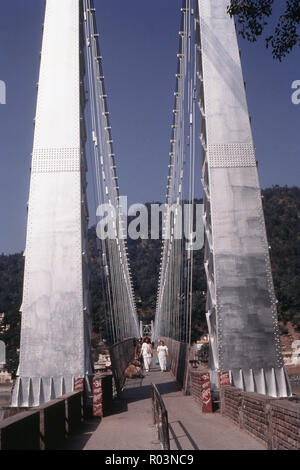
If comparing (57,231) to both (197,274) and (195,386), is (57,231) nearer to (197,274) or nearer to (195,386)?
(195,386)

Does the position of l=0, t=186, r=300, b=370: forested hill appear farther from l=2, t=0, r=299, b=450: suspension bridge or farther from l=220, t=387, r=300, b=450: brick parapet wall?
l=220, t=387, r=300, b=450: brick parapet wall

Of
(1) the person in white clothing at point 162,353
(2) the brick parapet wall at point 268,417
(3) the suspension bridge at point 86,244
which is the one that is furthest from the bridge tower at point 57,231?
(1) the person in white clothing at point 162,353

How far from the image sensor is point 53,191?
13586 mm

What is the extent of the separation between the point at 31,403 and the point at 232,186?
6.40 metres

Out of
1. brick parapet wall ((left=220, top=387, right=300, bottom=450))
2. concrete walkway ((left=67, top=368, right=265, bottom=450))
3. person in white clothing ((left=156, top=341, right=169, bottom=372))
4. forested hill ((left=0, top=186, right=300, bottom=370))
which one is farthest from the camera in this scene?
forested hill ((left=0, top=186, right=300, bottom=370))

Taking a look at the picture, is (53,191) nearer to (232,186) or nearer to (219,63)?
(232,186)

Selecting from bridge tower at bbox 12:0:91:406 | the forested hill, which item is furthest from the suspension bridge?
the forested hill

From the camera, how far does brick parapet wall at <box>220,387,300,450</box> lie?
593 cm

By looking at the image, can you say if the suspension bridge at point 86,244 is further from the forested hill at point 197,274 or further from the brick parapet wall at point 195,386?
the forested hill at point 197,274

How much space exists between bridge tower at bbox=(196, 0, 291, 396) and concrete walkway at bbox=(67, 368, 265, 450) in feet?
5.26

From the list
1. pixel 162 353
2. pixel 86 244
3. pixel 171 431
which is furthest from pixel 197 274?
pixel 171 431

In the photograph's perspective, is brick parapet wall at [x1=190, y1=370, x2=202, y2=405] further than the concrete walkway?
Yes

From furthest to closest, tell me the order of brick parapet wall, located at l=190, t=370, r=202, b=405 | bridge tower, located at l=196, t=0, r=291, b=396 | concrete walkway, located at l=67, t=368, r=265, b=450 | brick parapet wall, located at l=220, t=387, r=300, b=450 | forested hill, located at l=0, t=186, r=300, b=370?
forested hill, located at l=0, t=186, r=300, b=370, bridge tower, located at l=196, t=0, r=291, b=396, brick parapet wall, located at l=190, t=370, r=202, b=405, concrete walkway, located at l=67, t=368, r=265, b=450, brick parapet wall, located at l=220, t=387, r=300, b=450
